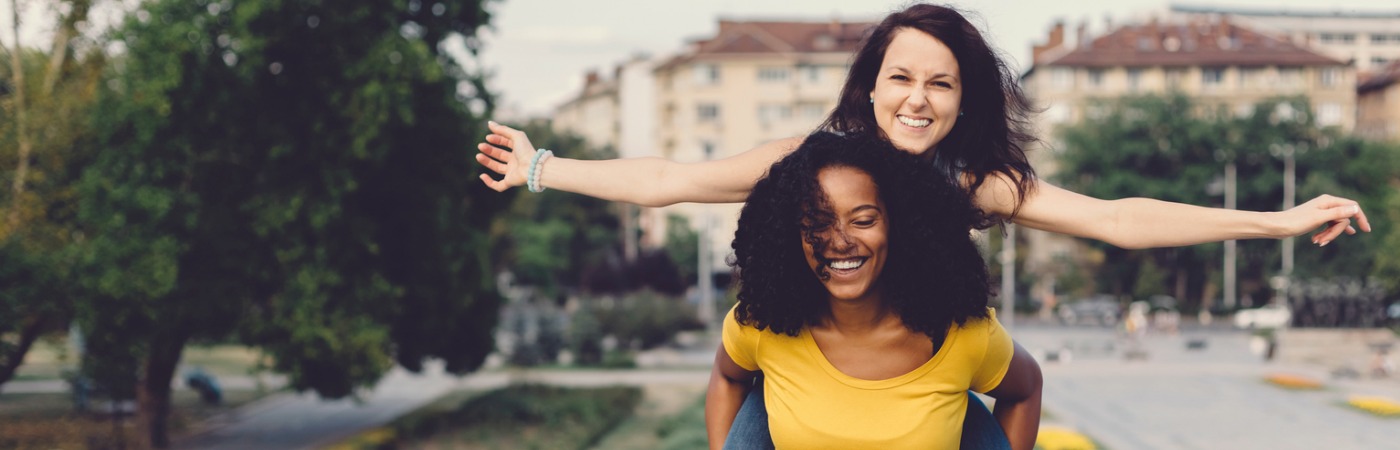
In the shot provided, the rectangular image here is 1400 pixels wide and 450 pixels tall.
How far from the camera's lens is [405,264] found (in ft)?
78.3

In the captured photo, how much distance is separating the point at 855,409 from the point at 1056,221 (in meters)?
0.73

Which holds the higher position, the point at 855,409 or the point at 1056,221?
the point at 1056,221

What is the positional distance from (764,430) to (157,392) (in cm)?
2300

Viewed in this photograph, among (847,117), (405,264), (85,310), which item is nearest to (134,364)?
(85,310)

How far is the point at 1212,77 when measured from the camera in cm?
7169

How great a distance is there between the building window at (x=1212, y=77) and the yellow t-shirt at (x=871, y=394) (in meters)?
73.0

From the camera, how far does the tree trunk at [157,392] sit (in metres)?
23.3

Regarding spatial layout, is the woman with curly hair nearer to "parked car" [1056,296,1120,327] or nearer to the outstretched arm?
the outstretched arm

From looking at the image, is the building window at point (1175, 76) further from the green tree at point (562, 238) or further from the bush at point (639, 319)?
the bush at point (639, 319)

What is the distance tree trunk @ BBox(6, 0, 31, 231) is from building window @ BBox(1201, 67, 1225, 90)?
63367 millimetres

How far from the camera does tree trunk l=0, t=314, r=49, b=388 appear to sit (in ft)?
62.3

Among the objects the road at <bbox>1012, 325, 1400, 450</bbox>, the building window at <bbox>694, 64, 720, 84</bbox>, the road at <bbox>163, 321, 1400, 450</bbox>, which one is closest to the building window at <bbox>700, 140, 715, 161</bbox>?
the building window at <bbox>694, 64, 720, 84</bbox>

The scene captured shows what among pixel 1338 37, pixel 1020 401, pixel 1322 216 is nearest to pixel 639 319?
pixel 1020 401

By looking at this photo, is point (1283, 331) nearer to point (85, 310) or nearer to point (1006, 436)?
point (85, 310)
